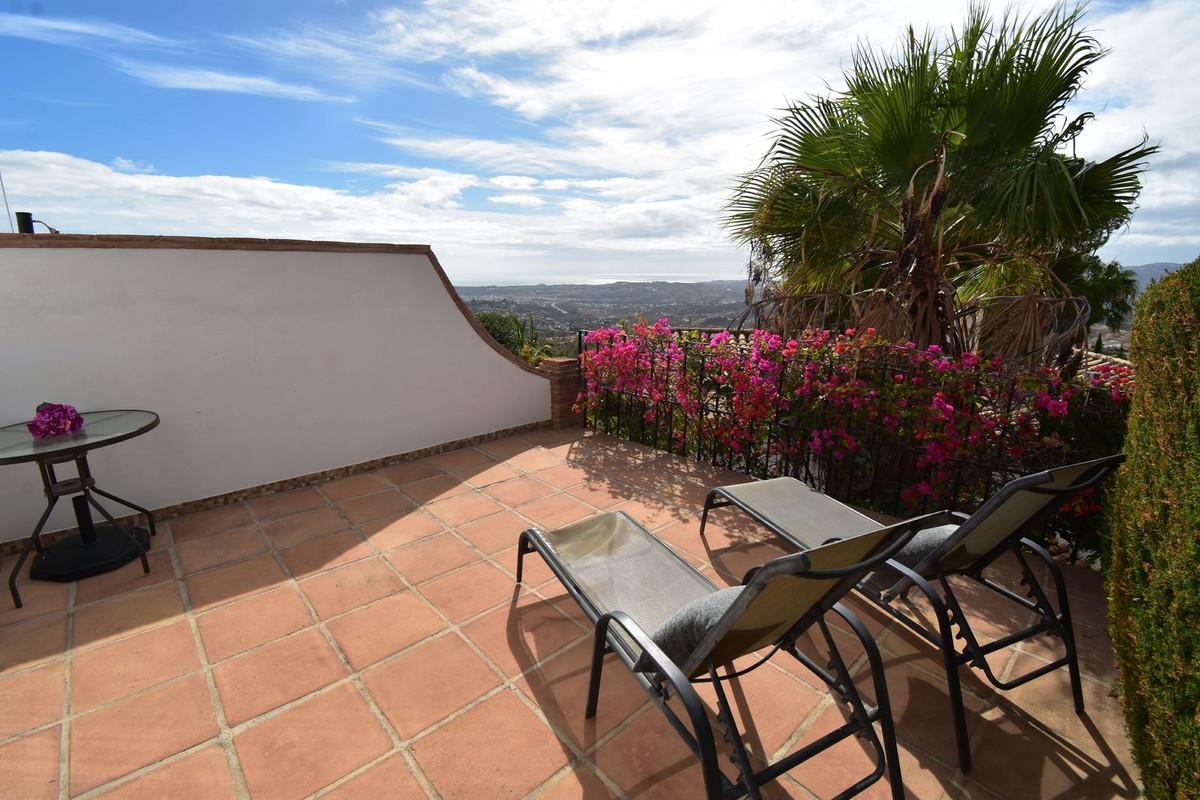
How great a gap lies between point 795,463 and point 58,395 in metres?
5.49

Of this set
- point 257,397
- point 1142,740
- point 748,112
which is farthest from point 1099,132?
point 257,397

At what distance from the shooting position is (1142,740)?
1325 millimetres

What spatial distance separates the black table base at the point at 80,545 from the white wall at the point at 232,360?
1.54 ft

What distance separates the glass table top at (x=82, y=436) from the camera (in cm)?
273

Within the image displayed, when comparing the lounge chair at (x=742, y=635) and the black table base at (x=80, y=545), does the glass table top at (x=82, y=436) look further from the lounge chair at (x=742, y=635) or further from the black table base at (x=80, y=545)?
the lounge chair at (x=742, y=635)

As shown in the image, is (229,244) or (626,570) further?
(229,244)

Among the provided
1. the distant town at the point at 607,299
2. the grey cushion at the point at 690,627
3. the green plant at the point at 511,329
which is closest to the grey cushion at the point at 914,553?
the grey cushion at the point at 690,627

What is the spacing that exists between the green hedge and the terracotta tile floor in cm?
65

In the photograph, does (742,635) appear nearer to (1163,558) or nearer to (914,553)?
(1163,558)

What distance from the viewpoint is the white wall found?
3.41 metres

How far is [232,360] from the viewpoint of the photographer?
4094 mm

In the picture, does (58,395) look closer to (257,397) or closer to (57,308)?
(57,308)

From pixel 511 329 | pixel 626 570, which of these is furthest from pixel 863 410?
pixel 511 329

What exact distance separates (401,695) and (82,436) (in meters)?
2.60
